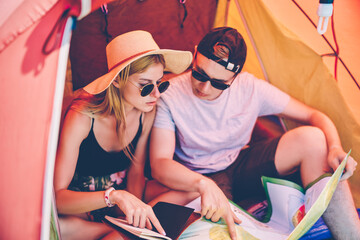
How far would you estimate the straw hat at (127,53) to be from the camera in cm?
97

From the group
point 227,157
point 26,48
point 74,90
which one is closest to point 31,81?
point 26,48

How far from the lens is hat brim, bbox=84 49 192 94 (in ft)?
3.13

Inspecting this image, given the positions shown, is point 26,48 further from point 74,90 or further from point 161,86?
point 74,90

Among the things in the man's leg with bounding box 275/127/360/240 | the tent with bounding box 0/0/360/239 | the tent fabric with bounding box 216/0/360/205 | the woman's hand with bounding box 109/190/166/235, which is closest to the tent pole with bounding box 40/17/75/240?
the tent with bounding box 0/0/360/239

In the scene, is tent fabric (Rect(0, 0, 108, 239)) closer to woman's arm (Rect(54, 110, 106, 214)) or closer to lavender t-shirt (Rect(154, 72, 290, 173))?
woman's arm (Rect(54, 110, 106, 214))

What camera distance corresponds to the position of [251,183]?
1345 mm

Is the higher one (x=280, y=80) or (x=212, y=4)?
(x=212, y=4)

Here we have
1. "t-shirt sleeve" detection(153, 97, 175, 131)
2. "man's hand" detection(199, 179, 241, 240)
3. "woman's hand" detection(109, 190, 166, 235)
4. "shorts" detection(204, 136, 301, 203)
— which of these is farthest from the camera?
"shorts" detection(204, 136, 301, 203)

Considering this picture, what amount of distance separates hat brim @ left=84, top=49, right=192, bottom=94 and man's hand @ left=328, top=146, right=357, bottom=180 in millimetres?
615

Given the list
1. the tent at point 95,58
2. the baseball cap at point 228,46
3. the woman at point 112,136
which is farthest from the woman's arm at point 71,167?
the baseball cap at point 228,46

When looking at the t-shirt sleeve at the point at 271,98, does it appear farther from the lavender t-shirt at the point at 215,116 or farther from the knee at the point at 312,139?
the knee at the point at 312,139

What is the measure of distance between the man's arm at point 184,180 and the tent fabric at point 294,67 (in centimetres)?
62

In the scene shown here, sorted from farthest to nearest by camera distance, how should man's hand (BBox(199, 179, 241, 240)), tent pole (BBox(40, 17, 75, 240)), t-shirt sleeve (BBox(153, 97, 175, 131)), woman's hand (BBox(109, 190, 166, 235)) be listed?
1. t-shirt sleeve (BBox(153, 97, 175, 131))
2. man's hand (BBox(199, 179, 241, 240))
3. woman's hand (BBox(109, 190, 166, 235))
4. tent pole (BBox(40, 17, 75, 240))

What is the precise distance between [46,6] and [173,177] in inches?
26.9
